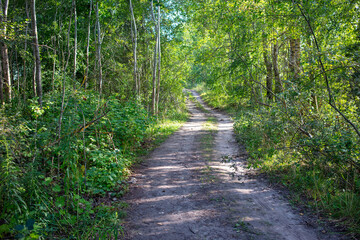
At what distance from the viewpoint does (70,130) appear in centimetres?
446

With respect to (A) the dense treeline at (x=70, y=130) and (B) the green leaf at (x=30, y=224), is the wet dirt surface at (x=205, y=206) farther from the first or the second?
(B) the green leaf at (x=30, y=224)

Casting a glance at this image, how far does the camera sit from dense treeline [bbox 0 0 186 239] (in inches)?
129

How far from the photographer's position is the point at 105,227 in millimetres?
3494

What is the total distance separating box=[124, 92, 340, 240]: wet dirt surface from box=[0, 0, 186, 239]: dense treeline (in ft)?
1.58

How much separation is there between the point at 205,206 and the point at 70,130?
9.40 ft

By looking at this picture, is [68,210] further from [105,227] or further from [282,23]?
[282,23]

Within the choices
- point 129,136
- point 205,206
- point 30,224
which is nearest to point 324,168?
point 205,206

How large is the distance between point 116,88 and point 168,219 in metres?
11.6

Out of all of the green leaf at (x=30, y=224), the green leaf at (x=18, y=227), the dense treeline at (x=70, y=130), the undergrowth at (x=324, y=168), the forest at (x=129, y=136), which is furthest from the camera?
the undergrowth at (x=324, y=168)

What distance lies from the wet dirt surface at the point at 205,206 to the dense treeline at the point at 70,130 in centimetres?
48

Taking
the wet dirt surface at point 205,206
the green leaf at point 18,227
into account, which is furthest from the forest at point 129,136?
the wet dirt surface at point 205,206

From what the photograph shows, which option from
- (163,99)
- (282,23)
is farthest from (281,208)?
(163,99)

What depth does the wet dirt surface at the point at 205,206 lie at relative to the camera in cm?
361

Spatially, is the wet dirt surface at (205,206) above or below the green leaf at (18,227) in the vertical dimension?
below
